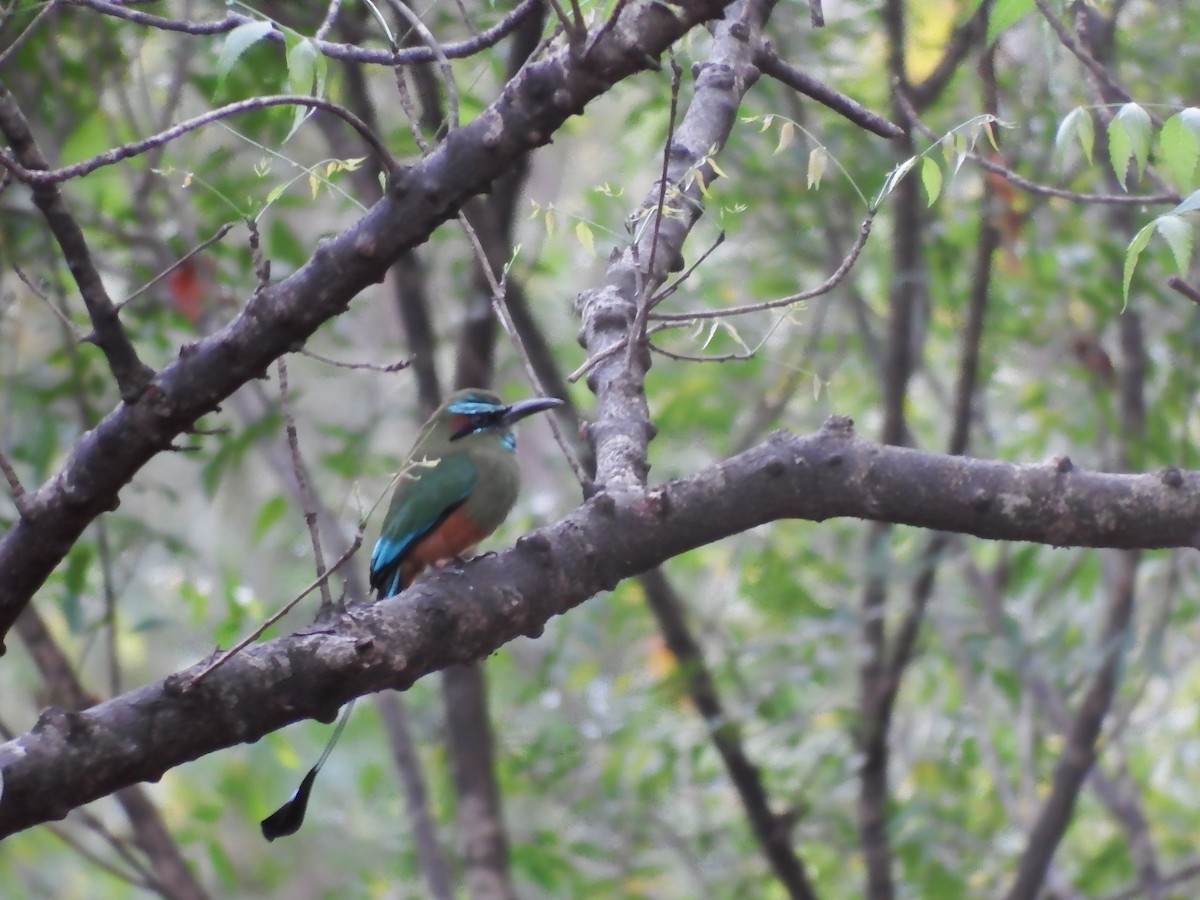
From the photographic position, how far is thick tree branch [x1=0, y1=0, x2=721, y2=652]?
6.00ft

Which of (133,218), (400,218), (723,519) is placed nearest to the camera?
(400,218)

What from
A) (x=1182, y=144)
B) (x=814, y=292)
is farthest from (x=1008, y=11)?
(x=814, y=292)

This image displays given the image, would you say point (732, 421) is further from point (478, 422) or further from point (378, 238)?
point (378, 238)

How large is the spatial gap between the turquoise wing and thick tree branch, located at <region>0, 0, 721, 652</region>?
1826 millimetres

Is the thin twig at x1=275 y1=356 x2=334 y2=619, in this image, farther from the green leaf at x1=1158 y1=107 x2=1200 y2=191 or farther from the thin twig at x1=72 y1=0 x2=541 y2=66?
the green leaf at x1=1158 y1=107 x2=1200 y2=191

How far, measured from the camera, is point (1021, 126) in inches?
192

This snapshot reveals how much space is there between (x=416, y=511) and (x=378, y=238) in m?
1.97

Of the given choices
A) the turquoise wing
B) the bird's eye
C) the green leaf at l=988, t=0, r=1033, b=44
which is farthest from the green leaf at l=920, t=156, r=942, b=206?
the bird's eye

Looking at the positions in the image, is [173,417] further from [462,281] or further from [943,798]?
[943,798]

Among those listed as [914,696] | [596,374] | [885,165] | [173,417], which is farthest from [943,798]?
[173,417]

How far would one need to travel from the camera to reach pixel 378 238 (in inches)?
71.9

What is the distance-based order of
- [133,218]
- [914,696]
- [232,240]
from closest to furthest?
[133,218], [232,240], [914,696]

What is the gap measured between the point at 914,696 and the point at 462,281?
10.4 ft

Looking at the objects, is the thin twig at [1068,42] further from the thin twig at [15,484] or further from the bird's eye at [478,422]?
the thin twig at [15,484]
